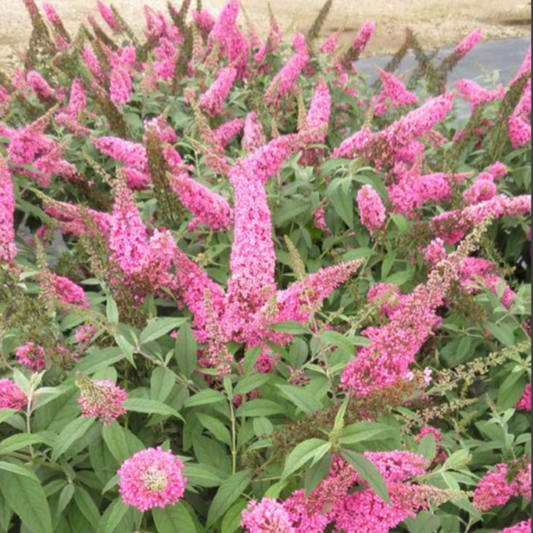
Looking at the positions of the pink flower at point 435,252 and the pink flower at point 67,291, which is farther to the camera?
the pink flower at point 435,252

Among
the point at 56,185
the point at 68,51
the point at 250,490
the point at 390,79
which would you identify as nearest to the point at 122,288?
the point at 250,490

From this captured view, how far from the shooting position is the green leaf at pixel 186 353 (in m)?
1.35

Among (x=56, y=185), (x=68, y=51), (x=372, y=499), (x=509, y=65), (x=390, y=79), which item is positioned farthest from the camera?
(x=509, y=65)

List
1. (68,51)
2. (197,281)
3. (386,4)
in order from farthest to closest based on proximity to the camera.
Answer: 1. (386,4)
2. (68,51)
3. (197,281)

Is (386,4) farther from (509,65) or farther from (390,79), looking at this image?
(390,79)

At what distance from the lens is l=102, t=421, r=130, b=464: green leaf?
3.71ft

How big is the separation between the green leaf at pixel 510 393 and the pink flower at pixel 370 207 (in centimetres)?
50

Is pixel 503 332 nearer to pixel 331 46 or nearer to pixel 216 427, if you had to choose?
pixel 216 427

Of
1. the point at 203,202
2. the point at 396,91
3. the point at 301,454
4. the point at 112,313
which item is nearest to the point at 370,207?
the point at 203,202

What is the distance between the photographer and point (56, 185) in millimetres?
2490

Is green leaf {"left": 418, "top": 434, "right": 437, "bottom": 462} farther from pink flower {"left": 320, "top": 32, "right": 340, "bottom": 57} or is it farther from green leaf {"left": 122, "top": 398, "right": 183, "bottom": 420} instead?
pink flower {"left": 320, "top": 32, "right": 340, "bottom": 57}

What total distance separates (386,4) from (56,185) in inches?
609

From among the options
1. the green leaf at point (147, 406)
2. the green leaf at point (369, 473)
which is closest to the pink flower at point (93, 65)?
the green leaf at point (147, 406)

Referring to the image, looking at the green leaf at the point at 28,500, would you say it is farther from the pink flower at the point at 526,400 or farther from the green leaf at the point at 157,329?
the pink flower at the point at 526,400
